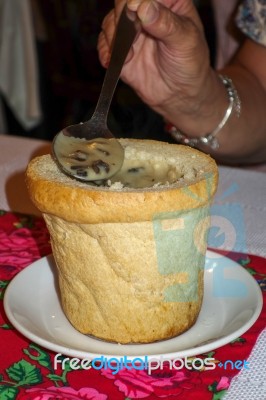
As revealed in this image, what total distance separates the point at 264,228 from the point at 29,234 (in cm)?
33

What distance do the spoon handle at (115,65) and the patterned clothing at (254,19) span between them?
23.1 inches

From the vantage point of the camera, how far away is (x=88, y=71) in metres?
2.55

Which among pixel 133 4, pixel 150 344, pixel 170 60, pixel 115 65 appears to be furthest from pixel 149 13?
pixel 150 344

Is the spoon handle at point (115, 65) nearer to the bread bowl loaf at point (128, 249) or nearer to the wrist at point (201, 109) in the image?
the bread bowl loaf at point (128, 249)

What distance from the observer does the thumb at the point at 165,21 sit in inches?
38.0

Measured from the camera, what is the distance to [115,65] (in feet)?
2.90

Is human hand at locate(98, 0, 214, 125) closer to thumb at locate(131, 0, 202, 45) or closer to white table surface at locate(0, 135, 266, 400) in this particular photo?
thumb at locate(131, 0, 202, 45)

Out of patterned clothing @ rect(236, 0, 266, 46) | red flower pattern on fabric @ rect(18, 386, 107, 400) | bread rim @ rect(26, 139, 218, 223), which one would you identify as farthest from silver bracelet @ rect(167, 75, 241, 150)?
red flower pattern on fabric @ rect(18, 386, 107, 400)

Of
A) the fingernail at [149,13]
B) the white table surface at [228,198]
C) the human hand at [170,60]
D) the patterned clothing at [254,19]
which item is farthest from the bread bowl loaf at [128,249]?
the patterned clothing at [254,19]

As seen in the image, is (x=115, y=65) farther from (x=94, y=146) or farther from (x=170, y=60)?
(x=170, y=60)

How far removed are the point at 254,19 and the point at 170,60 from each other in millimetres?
340

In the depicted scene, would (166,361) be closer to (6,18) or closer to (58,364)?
(58,364)

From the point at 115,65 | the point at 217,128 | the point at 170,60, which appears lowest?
the point at 217,128

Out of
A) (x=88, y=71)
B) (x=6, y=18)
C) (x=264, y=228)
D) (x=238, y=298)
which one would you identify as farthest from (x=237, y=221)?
(x=6, y=18)
